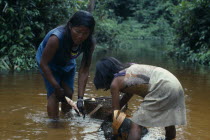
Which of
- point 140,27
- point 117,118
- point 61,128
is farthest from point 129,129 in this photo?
point 140,27

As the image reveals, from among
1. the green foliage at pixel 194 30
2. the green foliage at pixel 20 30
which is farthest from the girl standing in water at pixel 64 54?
the green foliage at pixel 194 30

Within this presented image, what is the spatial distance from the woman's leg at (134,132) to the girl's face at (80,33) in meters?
1.19

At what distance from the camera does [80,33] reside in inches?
153

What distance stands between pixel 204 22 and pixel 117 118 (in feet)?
33.4

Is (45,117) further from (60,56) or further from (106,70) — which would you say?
(106,70)

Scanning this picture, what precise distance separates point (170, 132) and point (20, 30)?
6.81 meters

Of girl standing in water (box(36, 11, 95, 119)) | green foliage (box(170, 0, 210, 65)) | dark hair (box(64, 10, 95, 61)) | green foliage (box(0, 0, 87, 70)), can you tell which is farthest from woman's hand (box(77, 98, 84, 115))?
green foliage (box(170, 0, 210, 65))

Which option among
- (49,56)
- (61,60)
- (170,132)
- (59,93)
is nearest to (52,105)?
(59,93)

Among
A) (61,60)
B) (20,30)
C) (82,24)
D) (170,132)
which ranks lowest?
(170,132)

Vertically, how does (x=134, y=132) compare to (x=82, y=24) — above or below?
below

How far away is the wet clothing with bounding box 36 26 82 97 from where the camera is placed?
13.3 ft

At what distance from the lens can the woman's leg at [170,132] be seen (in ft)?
11.8

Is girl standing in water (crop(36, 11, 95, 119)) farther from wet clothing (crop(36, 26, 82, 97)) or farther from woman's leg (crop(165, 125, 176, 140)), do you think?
woman's leg (crop(165, 125, 176, 140))

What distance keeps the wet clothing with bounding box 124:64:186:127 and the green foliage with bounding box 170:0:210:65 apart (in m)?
8.44
